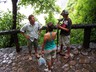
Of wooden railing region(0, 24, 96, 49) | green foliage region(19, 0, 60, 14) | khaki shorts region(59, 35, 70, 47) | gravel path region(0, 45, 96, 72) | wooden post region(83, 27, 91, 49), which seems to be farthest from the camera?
green foliage region(19, 0, 60, 14)

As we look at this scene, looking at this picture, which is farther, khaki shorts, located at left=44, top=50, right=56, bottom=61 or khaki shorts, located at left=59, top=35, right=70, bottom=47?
khaki shorts, located at left=59, top=35, right=70, bottom=47

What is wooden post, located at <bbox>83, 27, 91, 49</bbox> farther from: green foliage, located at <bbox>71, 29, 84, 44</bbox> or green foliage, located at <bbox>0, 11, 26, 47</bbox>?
green foliage, located at <bbox>0, 11, 26, 47</bbox>

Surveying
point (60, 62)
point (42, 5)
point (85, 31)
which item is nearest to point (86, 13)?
point (85, 31)

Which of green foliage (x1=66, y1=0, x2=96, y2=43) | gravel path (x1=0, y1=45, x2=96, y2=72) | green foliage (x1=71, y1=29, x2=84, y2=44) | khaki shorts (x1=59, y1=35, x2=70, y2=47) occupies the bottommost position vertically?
gravel path (x1=0, y1=45, x2=96, y2=72)

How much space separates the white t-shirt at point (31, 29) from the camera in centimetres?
690

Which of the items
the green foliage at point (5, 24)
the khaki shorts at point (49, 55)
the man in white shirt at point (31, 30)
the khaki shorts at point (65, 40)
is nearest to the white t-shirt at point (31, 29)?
the man in white shirt at point (31, 30)

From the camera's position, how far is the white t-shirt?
6.90 meters

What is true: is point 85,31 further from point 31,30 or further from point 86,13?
point 86,13

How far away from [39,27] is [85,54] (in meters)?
1.66

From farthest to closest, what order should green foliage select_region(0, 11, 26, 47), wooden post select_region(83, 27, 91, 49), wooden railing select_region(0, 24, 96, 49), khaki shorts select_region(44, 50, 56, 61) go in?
green foliage select_region(0, 11, 26, 47)
wooden post select_region(83, 27, 91, 49)
wooden railing select_region(0, 24, 96, 49)
khaki shorts select_region(44, 50, 56, 61)

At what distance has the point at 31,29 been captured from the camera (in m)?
6.91

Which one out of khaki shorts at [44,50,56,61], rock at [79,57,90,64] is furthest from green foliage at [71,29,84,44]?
khaki shorts at [44,50,56,61]

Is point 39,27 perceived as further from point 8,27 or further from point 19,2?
point 19,2

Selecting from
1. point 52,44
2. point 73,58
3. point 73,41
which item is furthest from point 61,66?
point 73,41
